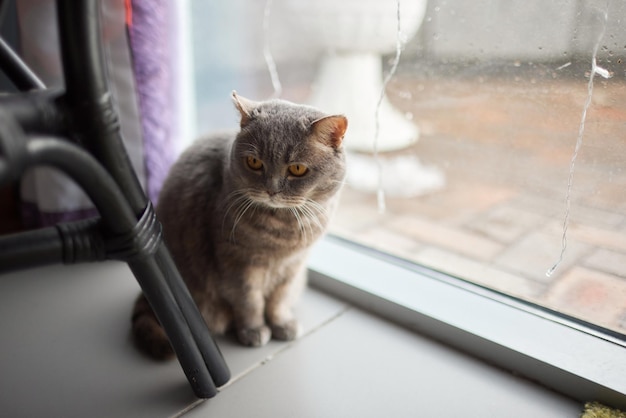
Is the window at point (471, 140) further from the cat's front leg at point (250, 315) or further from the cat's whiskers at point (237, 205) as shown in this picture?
the cat's whiskers at point (237, 205)

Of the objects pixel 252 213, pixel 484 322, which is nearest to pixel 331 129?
pixel 252 213

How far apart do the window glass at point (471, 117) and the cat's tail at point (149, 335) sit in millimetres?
527

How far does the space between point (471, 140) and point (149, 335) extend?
875 mm

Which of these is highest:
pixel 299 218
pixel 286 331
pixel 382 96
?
pixel 382 96

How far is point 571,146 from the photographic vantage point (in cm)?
97

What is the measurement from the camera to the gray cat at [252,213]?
916mm

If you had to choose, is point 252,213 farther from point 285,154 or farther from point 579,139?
point 579,139

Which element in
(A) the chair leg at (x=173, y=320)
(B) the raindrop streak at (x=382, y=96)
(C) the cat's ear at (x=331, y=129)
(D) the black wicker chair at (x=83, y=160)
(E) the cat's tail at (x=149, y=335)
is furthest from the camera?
(B) the raindrop streak at (x=382, y=96)

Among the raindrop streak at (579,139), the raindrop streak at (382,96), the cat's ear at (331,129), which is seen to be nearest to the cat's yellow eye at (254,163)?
the cat's ear at (331,129)

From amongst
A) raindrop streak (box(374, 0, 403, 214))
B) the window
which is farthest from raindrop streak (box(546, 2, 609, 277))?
raindrop streak (box(374, 0, 403, 214))

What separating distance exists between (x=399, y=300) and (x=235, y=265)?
1.27ft

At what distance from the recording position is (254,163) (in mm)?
933

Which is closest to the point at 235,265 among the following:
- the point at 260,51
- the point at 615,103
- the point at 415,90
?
the point at 415,90

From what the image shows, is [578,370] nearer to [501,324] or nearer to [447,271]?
[501,324]
